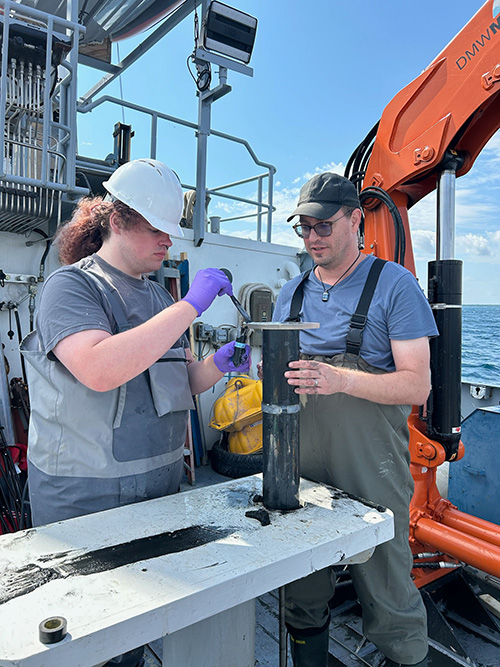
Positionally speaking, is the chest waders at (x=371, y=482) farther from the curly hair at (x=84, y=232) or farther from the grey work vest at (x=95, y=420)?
the curly hair at (x=84, y=232)

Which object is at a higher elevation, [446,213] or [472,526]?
[446,213]

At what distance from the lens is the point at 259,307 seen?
5.64 m

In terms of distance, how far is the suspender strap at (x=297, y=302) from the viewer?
1982mm

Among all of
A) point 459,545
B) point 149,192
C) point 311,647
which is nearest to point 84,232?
point 149,192

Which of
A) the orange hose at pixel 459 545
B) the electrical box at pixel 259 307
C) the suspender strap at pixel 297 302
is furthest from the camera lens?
the electrical box at pixel 259 307

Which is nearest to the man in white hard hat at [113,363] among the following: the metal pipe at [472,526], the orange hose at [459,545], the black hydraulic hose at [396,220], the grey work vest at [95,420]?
the grey work vest at [95,420]

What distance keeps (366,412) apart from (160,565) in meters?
0.97

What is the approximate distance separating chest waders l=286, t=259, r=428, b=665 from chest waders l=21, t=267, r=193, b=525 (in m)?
0.64

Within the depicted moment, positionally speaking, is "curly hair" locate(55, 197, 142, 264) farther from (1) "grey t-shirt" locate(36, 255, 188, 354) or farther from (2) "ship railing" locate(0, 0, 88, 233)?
(2) "ship railing" locate(0, 0, 88, 233)

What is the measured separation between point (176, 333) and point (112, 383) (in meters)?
0.23

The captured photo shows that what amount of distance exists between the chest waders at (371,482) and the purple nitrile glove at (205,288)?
0.51 metres

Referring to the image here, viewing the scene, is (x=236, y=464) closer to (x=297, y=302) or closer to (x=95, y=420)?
(x=297, y=302)

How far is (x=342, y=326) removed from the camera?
5.90 feet

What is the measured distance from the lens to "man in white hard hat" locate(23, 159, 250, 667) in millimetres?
1287
